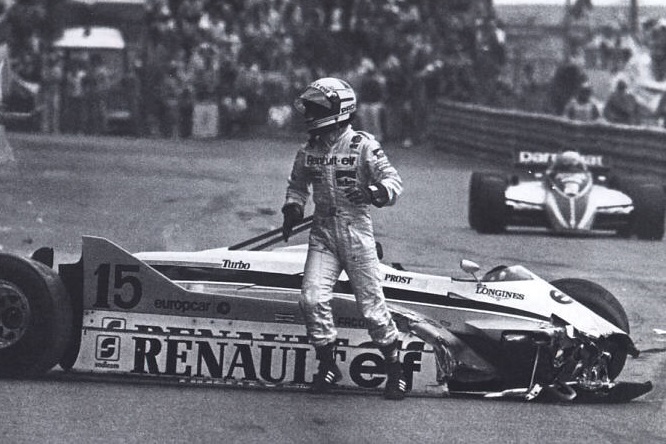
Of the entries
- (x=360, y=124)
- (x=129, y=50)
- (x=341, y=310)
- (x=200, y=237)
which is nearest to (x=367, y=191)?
(x=341, y=310)

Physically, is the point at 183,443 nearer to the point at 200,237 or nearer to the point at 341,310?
the point at 341,310

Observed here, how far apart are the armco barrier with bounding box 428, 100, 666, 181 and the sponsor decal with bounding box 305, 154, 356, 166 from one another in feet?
42.1

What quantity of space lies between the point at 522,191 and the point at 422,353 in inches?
376

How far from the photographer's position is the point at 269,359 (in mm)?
8312

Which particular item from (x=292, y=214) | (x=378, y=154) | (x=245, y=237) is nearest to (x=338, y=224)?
(x=292, y=214)

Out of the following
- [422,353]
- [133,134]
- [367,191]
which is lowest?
[133,134]

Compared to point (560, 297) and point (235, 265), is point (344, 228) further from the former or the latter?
point (560, 297)

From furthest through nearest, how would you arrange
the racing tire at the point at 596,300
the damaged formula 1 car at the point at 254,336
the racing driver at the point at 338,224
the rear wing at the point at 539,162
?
the rear wing at the point at 539,162, the racing tire at the point at 596,300, the damaged formula 1 car at the point at 254,336, the racing driver at the point at 338,224

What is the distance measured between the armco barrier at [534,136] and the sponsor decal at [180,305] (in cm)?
1305

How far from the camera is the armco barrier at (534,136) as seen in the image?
74.0ft

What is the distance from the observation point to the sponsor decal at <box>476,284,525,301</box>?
337 inches

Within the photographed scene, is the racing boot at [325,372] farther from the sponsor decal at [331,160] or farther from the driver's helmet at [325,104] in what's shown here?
the driver's helmet at [325,104]

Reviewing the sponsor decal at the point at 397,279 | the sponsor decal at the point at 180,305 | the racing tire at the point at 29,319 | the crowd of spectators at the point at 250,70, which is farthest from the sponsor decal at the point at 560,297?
the crowd of spectators at the point at 250,70

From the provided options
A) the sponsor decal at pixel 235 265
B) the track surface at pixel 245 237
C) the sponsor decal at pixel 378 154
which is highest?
the sponsor decal at pixel 378 154
